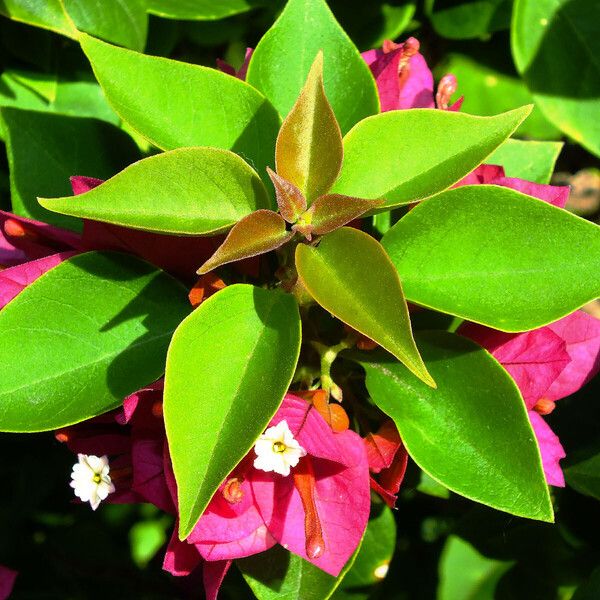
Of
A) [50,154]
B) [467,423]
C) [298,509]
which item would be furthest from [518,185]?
[50,154]

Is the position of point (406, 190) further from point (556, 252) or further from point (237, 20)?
point (237, 20)

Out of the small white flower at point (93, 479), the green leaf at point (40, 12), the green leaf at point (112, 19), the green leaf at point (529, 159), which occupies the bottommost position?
the small white flower at point (93, 479)

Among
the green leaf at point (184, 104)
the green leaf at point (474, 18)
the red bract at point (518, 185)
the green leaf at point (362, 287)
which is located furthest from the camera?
the green leaf at point (474, 18)

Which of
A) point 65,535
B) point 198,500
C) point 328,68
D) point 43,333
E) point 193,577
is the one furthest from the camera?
point 65,535

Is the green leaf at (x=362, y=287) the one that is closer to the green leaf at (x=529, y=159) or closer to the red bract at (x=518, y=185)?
the red bract at (x=518, y=185)

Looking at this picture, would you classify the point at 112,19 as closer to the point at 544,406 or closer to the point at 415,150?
the point at 415,150

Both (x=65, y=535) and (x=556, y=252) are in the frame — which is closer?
(x=556, y=252)

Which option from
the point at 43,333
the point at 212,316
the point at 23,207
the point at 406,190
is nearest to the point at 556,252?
the point at 406,190

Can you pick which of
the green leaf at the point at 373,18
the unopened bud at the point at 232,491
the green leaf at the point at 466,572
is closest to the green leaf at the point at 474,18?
the green leaf at the point at 373,18
